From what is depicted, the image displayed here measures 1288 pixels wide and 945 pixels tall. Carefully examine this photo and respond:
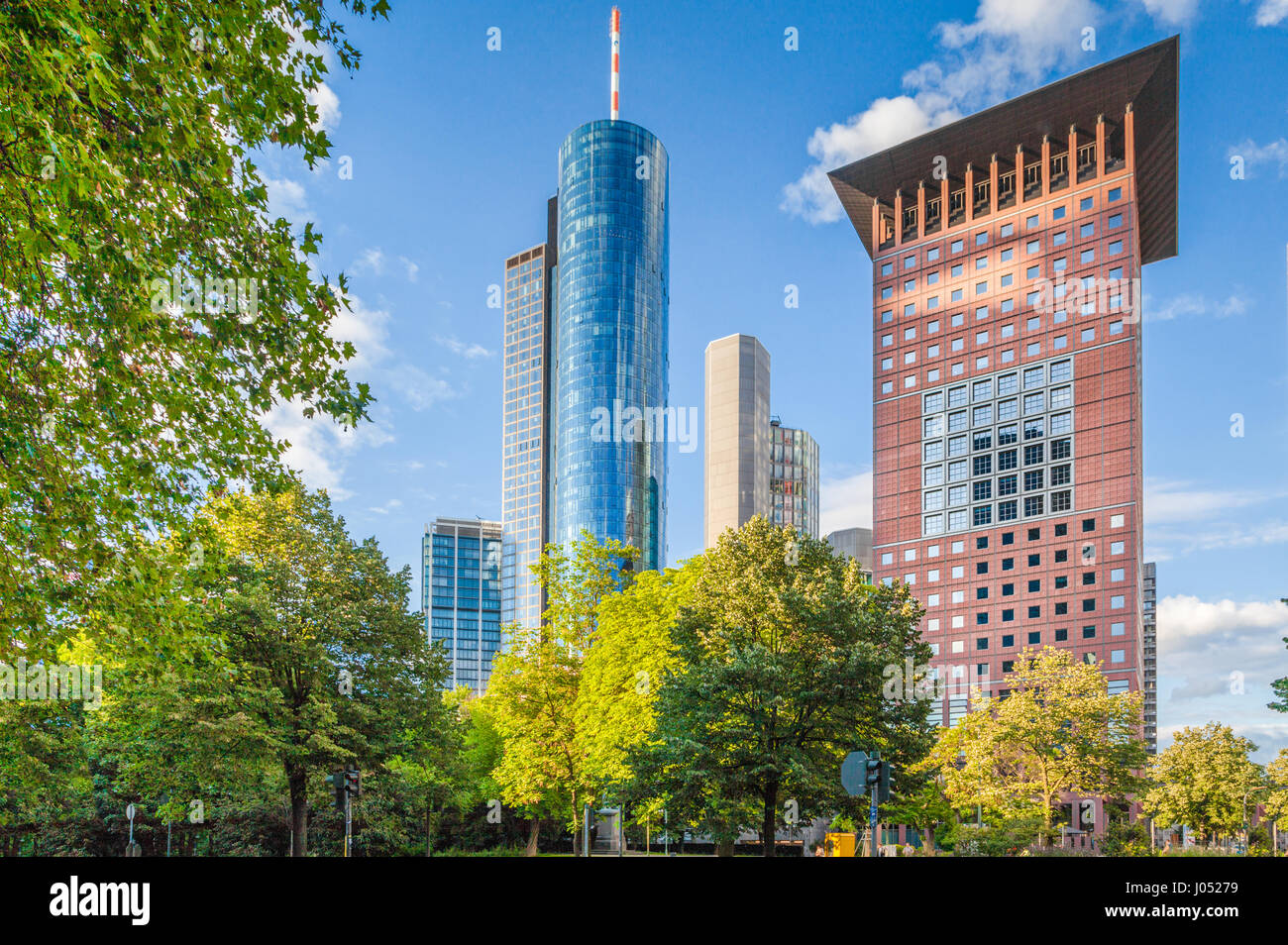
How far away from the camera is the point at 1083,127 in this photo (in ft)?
411

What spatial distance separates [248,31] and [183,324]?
3.78m

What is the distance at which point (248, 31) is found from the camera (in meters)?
11.7

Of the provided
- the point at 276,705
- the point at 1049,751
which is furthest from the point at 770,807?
the point at 1049,751

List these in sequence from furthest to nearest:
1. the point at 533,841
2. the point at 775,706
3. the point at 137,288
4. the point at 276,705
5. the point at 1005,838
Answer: the point at 533,841
the point at 1005,838
the point at 276,705
the point at 775,706
the point at 137,288

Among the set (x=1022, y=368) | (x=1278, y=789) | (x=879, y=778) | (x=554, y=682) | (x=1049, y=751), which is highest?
(x=1022, y=368)

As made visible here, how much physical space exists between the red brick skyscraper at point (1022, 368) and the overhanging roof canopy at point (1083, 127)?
0.85ft

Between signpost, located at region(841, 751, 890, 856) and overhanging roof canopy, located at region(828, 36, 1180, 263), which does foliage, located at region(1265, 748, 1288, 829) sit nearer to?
signpost, located at region(841, 751, 890, 856)

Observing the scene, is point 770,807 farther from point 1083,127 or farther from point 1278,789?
point 1083,127

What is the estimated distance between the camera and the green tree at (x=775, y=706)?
32.2m

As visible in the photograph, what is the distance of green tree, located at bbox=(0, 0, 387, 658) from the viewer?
1015 cm

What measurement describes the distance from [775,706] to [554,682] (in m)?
18.8

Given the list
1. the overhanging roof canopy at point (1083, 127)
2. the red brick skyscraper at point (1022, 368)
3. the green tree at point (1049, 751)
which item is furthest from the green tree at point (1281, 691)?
the overhanging roof canopy at point (1083, 127)
